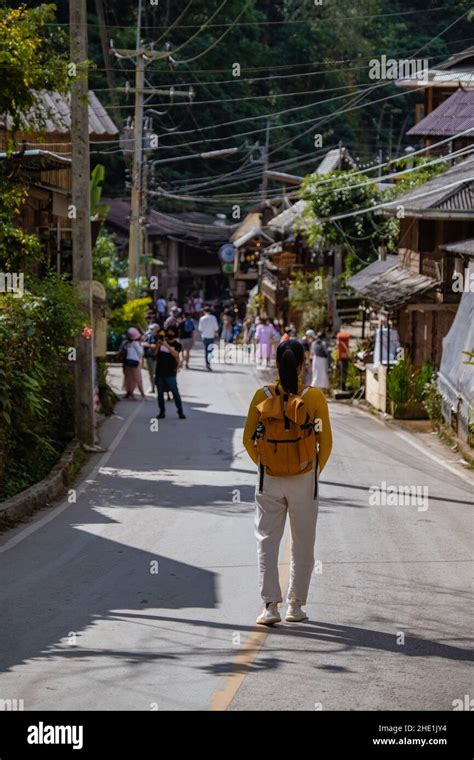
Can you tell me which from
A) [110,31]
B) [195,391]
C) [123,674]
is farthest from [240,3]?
[123,674]

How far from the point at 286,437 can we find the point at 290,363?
519 millimetres

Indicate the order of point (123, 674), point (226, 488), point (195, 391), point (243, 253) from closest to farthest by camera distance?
point (123, 674) < point (226, 488) < point (195, 391) < point (243, 253)

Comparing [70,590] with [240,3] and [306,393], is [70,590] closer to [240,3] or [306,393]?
[306,393]

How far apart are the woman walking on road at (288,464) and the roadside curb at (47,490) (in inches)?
211

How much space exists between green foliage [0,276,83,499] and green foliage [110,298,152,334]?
19.2 m

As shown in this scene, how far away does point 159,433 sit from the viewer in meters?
23.6

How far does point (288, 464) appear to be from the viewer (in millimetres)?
8562

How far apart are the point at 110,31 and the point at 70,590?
50.0 metres

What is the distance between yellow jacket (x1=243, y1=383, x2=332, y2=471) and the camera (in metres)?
8.67

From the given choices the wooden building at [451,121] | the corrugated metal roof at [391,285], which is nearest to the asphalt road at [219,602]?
the corrugated metal roof at [391,285]

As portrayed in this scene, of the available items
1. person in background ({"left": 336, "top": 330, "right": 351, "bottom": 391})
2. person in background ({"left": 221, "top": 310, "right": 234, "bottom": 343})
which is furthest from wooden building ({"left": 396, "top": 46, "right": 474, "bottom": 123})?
person in background ({"left": 221, "top": 310, "right": 234, "bottom": 343})

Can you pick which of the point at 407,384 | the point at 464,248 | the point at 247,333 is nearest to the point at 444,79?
the point at 407,384

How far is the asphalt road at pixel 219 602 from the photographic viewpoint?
7070mm
